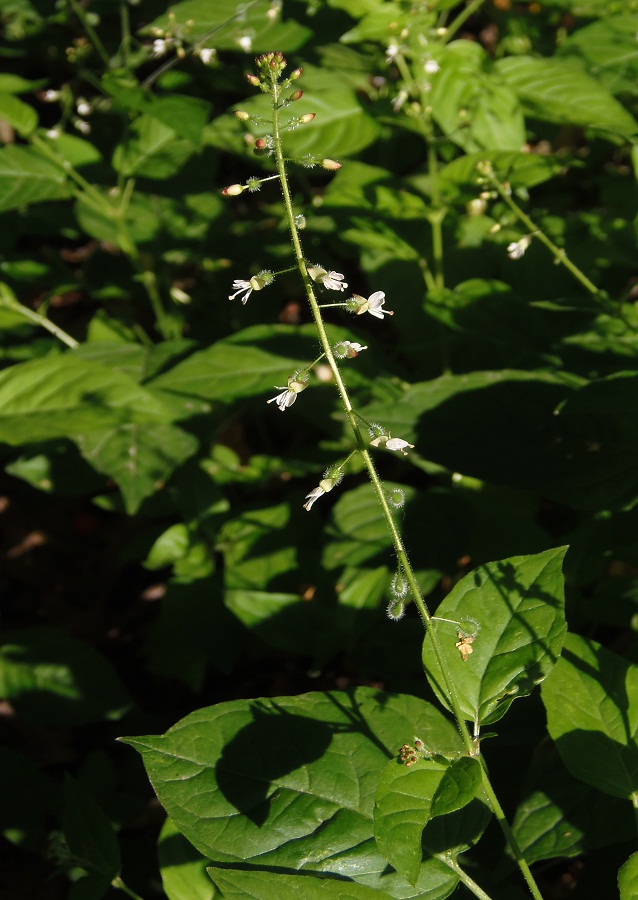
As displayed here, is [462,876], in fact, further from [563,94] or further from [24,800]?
[563,94]

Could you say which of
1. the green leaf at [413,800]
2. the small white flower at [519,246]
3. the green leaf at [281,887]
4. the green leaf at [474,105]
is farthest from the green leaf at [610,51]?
the green leaf at [281,887]

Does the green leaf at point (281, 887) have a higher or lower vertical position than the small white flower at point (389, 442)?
lower

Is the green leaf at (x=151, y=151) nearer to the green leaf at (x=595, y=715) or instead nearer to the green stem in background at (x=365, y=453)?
the green stem in background at (x=365, y=453)

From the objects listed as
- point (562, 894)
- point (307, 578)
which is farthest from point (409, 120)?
point (562, 894)

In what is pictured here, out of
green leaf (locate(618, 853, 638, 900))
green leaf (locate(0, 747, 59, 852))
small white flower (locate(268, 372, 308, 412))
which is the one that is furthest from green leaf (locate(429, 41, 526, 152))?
green leaf (locate(0, 747, 59, 852))

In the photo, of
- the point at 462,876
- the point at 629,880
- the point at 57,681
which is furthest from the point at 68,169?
the point at 629,880
